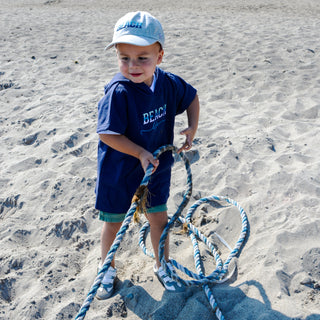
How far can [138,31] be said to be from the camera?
1882mm

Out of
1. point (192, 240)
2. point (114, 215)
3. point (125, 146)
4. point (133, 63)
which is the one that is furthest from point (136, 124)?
point (192, 240)

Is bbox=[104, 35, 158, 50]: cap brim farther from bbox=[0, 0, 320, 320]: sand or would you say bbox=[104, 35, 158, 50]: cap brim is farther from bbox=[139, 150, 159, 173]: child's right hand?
bbox=[0, 0, 320, 320]: sand

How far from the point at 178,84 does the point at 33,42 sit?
6.06 m

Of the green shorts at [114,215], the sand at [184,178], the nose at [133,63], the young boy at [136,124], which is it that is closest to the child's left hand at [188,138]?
the young boy at [136,124]

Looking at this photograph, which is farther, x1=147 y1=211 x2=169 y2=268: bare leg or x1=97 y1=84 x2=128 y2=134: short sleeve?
x1=147 y1=211 x2=169 y2=268: bare leg

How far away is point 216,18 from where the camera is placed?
31.9ft

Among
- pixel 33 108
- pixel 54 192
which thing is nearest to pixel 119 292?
pixel 54 192

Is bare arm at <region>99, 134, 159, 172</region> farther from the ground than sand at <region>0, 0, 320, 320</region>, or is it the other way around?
bare arm at <region>99, 134, 159, 172</region>

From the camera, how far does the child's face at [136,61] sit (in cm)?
191

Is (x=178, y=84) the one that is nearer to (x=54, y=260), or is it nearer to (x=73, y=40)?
(x=54, y=260)

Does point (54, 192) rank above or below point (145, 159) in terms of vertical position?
below

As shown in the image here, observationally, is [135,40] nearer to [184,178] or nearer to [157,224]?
[157,224]

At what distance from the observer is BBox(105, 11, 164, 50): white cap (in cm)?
185

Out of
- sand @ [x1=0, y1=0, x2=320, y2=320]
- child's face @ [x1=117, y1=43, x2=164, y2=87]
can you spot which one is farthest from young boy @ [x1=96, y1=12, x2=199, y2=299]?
sand @ [x1=0, y1=0, x2=320, y2=320]
